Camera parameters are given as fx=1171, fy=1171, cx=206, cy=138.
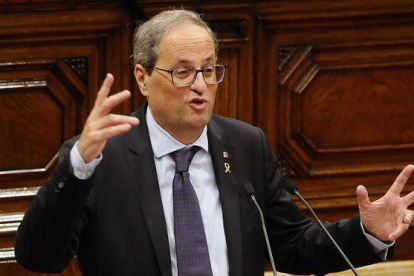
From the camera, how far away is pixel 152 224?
3.03 m

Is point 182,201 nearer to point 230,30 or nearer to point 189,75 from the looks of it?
point 189,75

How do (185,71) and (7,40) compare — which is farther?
(7,40)

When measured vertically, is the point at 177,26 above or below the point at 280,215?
above

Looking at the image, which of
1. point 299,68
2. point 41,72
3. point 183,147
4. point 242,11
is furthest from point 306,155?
point 183,147

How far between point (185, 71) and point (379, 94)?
1694 millimetres

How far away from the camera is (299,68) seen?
4.49m

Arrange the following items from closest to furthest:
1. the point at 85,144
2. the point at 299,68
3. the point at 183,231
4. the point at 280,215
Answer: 1. the point at 85,144
2. the point at 183,231
3. the point at 280,215
4. the point at 299,68

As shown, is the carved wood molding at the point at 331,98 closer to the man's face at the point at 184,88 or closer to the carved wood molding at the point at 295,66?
the carved wood molding at the point at 295,66

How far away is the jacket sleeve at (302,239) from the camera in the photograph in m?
3.09

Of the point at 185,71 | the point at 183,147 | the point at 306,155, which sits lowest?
the point at 306,155

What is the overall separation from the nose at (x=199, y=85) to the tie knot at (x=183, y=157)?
0.60ft

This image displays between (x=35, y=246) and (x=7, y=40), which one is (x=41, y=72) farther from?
(x=35, y=246)

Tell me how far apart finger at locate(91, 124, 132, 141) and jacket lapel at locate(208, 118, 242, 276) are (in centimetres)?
58

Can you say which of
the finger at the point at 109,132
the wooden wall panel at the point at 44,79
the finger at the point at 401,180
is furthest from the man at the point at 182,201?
the wooden wall panel at the point at 44,79
